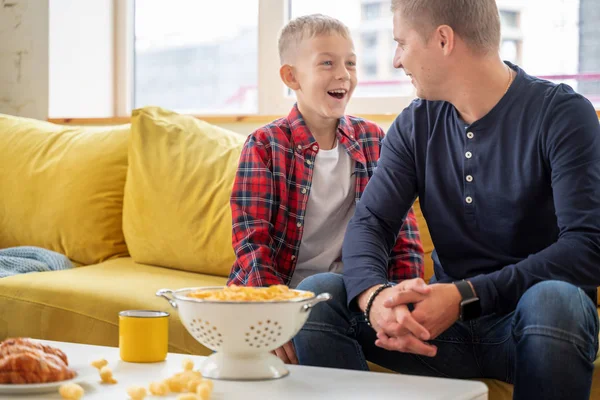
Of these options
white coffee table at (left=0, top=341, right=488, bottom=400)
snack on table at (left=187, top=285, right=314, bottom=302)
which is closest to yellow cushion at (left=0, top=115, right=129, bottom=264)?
white coffee table at (left=0, top=341, right=488, bottom=400)

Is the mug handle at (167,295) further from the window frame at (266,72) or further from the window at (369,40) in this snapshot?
the window at (369,40)

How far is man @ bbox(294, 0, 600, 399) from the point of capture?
1.42 metres

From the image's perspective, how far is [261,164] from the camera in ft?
6.65

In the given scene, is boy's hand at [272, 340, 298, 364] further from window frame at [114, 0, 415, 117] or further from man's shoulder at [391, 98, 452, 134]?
window frame at [114, 0, 415, 117]

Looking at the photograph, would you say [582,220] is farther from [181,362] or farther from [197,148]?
[197,148]

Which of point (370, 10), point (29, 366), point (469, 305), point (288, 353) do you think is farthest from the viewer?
point (370, 10)

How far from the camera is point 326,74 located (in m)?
2.13

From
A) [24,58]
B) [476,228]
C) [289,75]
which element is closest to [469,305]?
[476,228]

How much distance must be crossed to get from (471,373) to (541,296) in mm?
259

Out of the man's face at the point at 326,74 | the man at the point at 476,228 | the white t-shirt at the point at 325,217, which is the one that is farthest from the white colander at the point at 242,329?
the man's face at the point at 326,74

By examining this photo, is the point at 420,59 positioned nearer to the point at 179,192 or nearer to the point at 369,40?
the point at 179,192

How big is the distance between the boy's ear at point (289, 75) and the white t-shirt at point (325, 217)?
22cm

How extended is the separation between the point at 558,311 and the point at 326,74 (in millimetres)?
972

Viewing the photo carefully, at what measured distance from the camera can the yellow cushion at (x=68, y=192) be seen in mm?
2727
